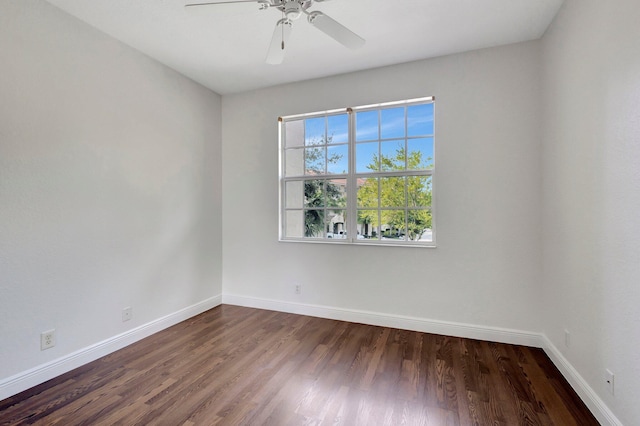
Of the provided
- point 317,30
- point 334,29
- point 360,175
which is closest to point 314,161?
point 360,175

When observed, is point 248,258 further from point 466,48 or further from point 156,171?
point 466,48

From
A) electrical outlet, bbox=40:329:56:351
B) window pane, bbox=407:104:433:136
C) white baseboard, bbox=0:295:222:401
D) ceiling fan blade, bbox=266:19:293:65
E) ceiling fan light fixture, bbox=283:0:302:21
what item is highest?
ceiling fan light fixture, bbox=283:0:302:21

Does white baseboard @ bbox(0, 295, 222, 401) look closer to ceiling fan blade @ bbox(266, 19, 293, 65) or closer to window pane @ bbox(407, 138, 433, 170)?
ceiling fan blade @ bbox(266, 19, 293, 65)

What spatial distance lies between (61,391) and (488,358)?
316 centimetres

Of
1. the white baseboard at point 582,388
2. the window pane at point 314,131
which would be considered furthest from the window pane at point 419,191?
the white baseboard at point 582,388

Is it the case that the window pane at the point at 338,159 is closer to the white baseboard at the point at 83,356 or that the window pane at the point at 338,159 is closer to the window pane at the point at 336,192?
the window pane at the point at 336,192

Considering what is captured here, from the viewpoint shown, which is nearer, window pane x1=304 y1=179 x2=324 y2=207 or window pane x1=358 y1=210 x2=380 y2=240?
window pane x1=358 y1=210 x2=380 y2=240

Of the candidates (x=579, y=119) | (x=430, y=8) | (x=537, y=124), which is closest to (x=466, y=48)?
(x=430, y=8)

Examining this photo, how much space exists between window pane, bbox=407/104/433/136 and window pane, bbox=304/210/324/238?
134 cm

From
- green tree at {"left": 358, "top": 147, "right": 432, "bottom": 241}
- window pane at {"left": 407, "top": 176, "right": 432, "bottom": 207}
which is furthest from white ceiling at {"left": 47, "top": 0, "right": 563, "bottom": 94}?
window pane at {"left": 407, "top": 176, "right": 432, "bottom": 207}

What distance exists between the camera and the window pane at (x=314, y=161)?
3480 millimetres

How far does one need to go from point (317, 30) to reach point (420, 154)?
1.52 meters

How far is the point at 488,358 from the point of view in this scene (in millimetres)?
2402

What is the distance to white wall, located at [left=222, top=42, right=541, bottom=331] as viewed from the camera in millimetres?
2625
